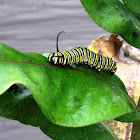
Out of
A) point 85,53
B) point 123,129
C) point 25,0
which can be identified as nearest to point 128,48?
point 123,129

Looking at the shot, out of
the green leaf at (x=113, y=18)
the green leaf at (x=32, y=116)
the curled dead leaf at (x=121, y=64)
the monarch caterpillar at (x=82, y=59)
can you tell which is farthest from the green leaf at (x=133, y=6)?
the curled dead leaf at (x=121, y=64)

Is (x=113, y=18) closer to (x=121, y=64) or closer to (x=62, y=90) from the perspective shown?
(x=62, y=90)

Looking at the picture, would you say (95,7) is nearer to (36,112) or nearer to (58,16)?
(36,112)

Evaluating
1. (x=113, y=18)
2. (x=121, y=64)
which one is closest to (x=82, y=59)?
(x=113, y=18)

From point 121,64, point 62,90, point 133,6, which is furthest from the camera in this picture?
point 121,64

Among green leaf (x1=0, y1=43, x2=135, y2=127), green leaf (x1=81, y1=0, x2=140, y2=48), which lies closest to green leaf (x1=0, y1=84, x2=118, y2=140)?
green leaf (x1=0, y1=43, x2=135, y2=127)

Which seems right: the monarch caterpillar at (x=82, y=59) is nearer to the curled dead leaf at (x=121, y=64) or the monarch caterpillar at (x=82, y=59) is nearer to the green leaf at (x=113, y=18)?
the green leaf at (x=113, y=18)
